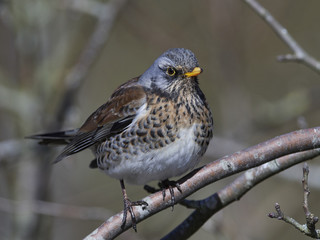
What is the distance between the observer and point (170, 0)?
7.78 m

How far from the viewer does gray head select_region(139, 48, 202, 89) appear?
380 centimetres

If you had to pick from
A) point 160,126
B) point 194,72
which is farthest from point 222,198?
point 194,72

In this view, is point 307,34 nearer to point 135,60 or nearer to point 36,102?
point 135,60

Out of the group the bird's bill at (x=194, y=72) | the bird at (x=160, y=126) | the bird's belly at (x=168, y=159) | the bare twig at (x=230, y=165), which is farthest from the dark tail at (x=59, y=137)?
the bare twig at (x=230, y=165)

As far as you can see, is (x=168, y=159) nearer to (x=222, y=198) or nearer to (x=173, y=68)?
(x=222, y=198)

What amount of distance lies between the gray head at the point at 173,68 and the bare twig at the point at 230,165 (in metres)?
0.87

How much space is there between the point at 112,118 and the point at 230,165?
4.34ft

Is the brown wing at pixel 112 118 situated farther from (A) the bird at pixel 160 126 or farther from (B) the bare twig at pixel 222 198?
(B) the bare twig at pixel 222 198

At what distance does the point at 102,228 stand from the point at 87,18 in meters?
4.02

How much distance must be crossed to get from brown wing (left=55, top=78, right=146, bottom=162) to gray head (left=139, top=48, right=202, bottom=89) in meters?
0.16

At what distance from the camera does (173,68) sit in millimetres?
3859

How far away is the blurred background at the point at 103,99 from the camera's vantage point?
5.89 m

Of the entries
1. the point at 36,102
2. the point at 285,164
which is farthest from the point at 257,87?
the point at 285,164

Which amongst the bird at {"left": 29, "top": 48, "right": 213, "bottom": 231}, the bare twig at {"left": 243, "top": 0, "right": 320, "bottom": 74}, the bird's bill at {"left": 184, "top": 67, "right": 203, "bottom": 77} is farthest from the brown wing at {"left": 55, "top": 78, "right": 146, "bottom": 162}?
the bare twig at {"left": 243, "top": 0, "right": 320, "bottom": 74}
